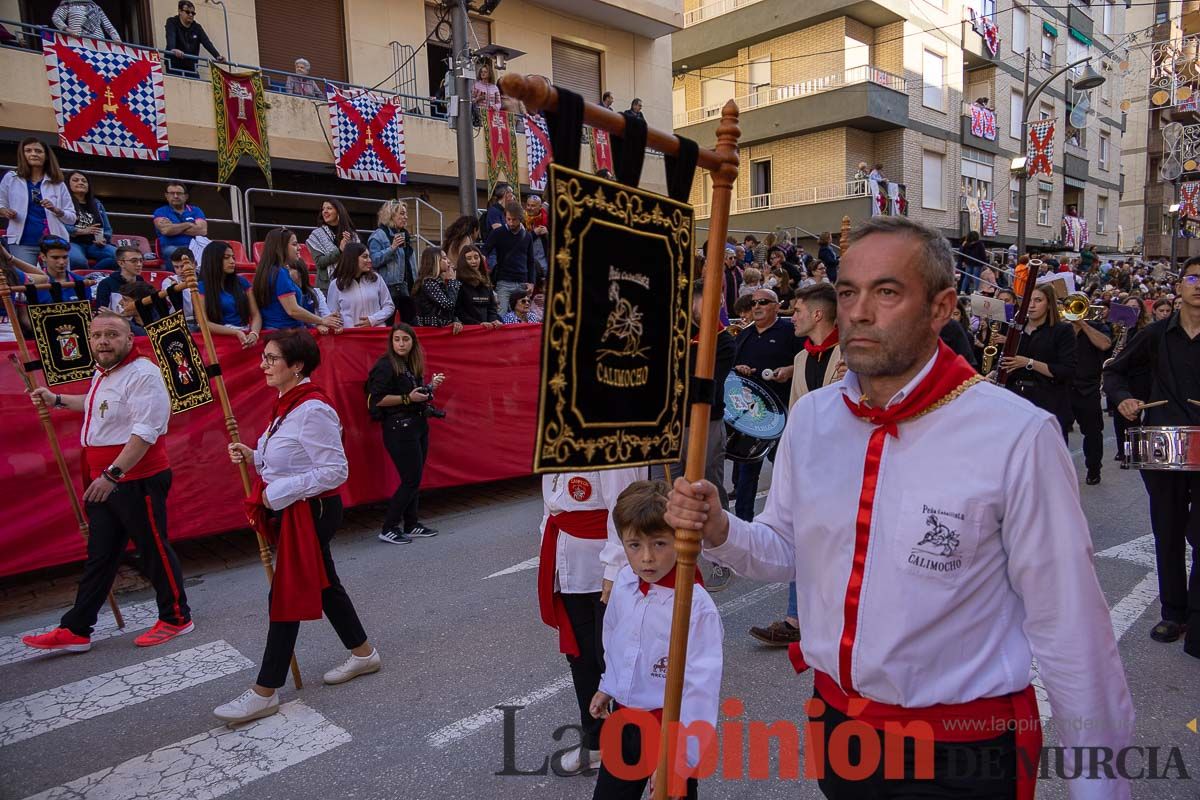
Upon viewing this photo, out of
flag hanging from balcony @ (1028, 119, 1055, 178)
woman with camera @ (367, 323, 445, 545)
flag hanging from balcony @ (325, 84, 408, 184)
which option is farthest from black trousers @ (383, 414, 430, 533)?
flag hanging from balcony @ (1028, 119, 1055, 178)

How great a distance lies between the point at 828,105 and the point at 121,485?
2504cm

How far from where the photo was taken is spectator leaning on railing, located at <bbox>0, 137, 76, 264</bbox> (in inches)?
312

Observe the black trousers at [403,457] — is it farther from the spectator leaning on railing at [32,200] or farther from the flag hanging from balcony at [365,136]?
the flag hanging from balcony at [365,136]

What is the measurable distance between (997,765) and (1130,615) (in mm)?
4069

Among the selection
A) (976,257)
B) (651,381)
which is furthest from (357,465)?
(976,257)

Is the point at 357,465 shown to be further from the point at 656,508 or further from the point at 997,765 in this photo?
the point at 997,765

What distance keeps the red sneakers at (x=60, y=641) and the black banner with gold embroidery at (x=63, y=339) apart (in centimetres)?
181

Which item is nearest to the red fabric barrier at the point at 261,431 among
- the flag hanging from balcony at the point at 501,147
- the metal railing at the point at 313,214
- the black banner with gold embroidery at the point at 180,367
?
the black banner with gold embroidery at the point at 180,367

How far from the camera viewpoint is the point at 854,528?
1.84 metres

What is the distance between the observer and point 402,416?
704cm

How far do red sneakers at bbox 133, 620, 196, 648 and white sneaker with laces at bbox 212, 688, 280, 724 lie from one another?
52.2 inches

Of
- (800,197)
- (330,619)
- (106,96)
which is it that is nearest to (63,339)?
(330,619)

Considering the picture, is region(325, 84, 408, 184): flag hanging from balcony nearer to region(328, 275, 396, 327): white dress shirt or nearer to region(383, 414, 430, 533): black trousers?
region(328, 275, 396, 327): white dress shirt

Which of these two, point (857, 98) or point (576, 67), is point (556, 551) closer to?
point (576, 67)
